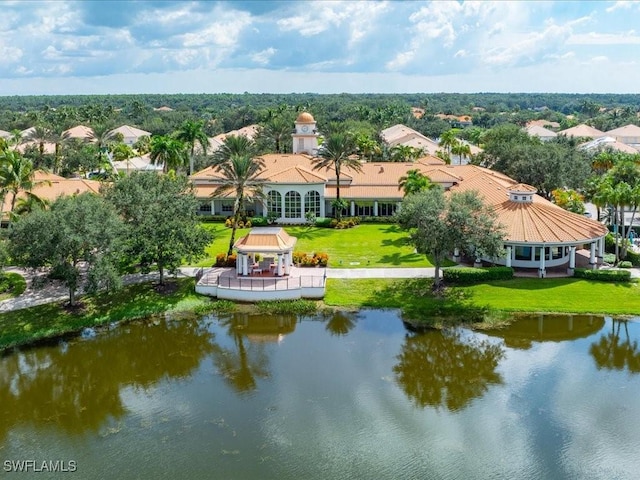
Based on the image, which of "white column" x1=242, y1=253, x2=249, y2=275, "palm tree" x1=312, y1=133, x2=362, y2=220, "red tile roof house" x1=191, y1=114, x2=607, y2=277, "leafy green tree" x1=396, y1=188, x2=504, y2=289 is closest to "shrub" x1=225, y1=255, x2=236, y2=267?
"white column" x1=242, y1=253, x2=249, y2=275

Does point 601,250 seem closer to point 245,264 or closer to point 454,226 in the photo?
point 454,226

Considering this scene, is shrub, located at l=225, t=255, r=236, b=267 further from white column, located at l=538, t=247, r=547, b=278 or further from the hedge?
white column, located at l=538, t=247, r=547, b=278

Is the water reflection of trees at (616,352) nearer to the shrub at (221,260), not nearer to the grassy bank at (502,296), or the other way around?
the grassy bank at (502,296)

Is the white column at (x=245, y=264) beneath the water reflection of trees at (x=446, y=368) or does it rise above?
above

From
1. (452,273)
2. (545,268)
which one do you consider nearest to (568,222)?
(545,268)

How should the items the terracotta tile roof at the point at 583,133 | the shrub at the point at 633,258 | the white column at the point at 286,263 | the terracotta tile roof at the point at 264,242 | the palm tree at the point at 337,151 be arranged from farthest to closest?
the terracotta tile roof at the point at 583,133
the palm tree at the point at 337,151
the shrub at the point at 633,258
the white column at the point at 286,263
the terracotta tile roof at the point at 264,242

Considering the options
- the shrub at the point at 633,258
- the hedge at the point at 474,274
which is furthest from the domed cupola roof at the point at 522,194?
the shrub at the point at 633,258

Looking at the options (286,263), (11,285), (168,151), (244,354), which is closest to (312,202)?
(168,151)
